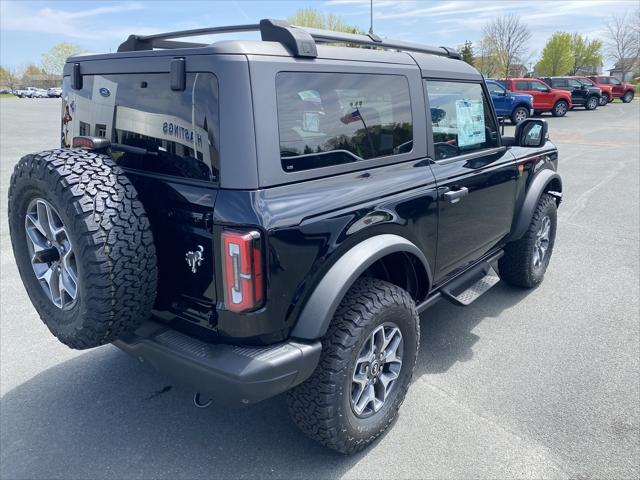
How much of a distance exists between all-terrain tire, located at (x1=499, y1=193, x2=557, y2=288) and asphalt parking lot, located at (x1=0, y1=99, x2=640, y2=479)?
17 cm

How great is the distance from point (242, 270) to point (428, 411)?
158cm

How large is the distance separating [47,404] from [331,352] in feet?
6.14

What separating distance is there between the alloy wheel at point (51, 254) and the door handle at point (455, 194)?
2066mm

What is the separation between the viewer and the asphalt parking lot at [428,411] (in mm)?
2533

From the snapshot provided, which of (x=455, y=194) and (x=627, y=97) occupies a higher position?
(x=627, y=97)

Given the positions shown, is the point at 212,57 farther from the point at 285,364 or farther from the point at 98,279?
the point at 285,364

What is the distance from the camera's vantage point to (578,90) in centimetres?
2694

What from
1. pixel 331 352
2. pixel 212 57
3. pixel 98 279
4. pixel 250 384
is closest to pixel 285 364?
pixel 250 384

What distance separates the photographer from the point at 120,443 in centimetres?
269

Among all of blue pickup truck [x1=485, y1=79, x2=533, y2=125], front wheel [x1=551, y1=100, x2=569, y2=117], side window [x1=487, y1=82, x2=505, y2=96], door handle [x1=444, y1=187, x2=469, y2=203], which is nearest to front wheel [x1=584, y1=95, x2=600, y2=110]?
front wheel [x1=551, y1=100, x2=569, y2=117]

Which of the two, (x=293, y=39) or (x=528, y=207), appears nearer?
(x=293, y=39)

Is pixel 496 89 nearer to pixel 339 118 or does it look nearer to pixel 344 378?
pixel 339 118

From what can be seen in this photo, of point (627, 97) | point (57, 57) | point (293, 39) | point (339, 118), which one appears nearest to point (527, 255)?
point (339, 118)

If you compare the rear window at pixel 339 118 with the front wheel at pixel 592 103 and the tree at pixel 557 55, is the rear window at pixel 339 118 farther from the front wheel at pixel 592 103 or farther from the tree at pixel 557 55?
the tree at pixel 557 55
